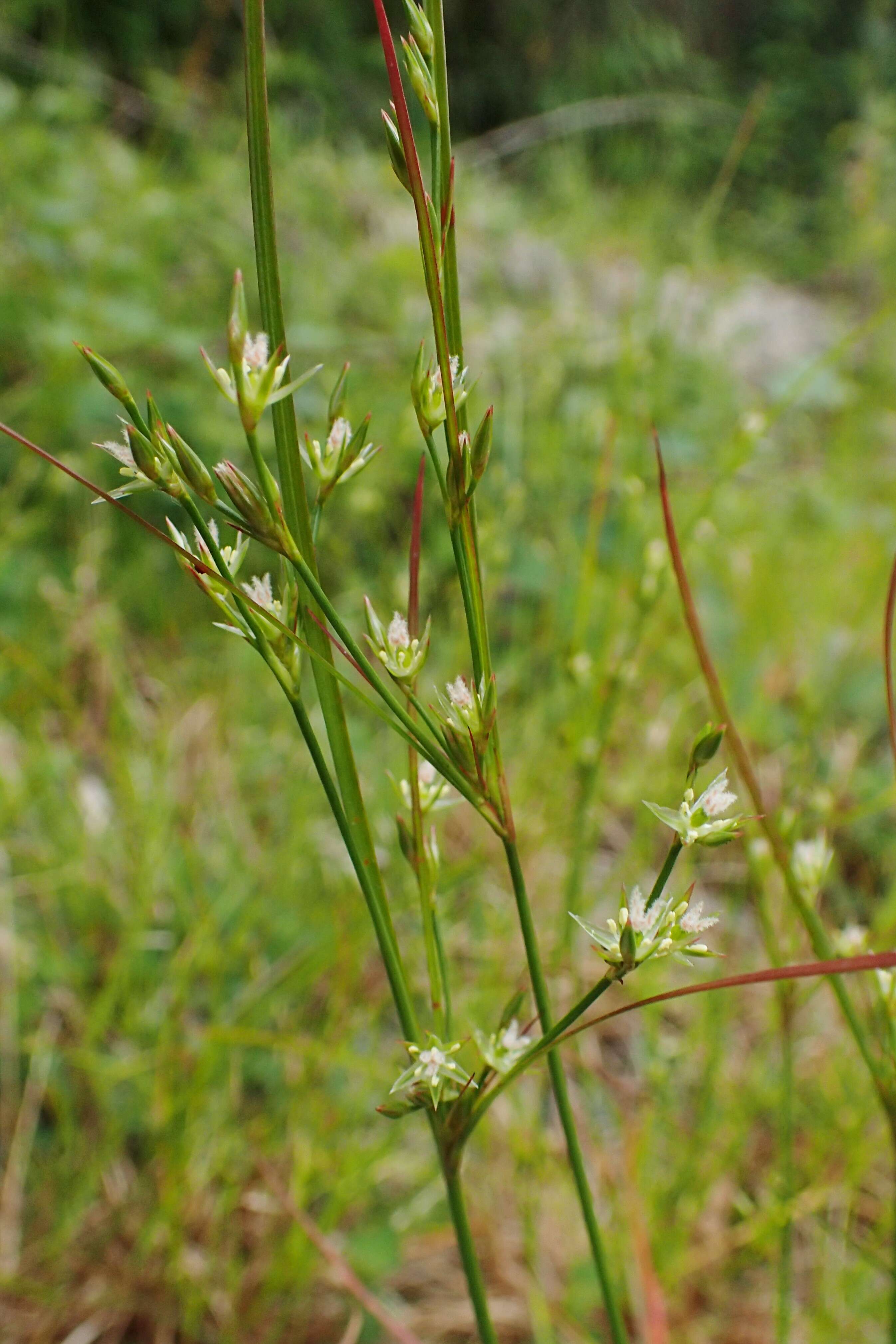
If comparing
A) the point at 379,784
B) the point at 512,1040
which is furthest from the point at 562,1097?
the point at 379,784

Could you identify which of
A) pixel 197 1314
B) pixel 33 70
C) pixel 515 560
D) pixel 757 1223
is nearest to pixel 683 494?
pixel 515 560

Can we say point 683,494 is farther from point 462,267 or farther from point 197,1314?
point 197,1314

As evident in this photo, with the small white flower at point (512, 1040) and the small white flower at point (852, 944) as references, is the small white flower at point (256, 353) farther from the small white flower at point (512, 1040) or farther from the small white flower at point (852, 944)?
the small white flower at point (852, 944)

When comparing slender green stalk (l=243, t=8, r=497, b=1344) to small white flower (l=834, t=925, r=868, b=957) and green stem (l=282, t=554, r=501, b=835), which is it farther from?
small white flower (l=834, t=925, r=868, b=957)

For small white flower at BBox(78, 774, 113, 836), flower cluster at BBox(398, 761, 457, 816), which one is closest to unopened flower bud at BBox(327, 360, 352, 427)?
flower cluster at BBox(398, 761, 457, 816)

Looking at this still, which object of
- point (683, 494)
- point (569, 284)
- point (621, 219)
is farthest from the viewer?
point (621, 219)

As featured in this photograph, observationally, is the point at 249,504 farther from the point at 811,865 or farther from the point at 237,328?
the point at 811,865
